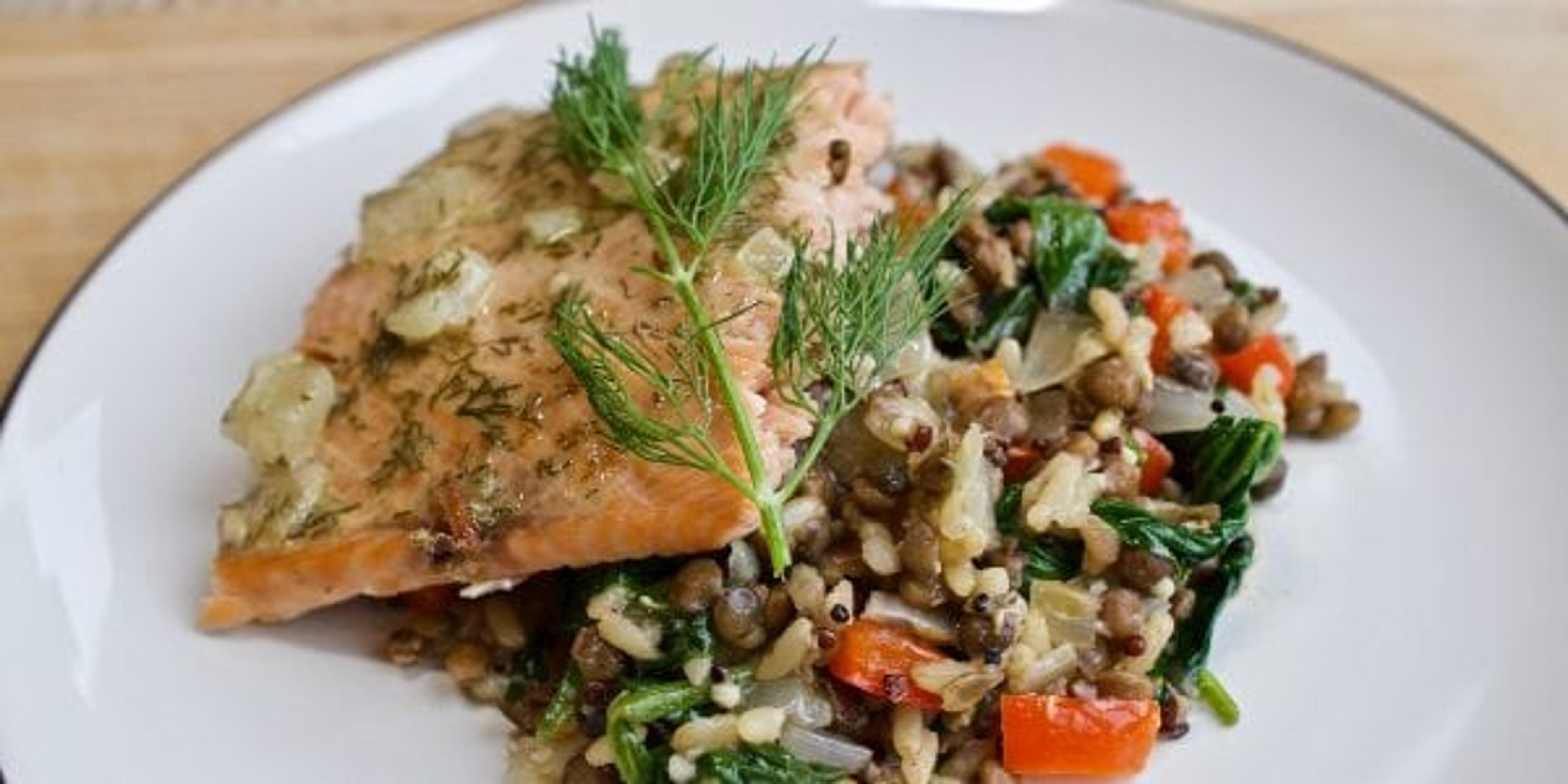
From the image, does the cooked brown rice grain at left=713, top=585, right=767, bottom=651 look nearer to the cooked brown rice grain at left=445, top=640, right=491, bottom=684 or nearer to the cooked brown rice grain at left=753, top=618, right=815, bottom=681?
the cooked brown rice grain at left=753, top=618, right=815, bottom=681

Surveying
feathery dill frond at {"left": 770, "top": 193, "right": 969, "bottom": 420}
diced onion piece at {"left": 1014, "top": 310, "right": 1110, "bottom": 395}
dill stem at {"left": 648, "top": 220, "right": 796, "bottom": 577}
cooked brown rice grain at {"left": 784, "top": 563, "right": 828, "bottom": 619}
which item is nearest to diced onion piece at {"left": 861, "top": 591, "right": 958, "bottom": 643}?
cooked brown rice grain at {"left": 784, "top": 563, "right": 828, "bottom": 619}

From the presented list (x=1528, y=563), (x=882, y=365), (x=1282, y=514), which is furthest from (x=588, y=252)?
(x=1528, y=563)

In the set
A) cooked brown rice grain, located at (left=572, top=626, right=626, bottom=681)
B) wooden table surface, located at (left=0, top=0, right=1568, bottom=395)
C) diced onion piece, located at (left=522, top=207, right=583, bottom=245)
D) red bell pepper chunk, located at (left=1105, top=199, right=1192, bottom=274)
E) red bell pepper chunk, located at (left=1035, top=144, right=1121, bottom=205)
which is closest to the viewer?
cooked brown rice grain, located at (left=572, top=626, right=626, bottom=681)

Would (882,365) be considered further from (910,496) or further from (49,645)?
(49,645)

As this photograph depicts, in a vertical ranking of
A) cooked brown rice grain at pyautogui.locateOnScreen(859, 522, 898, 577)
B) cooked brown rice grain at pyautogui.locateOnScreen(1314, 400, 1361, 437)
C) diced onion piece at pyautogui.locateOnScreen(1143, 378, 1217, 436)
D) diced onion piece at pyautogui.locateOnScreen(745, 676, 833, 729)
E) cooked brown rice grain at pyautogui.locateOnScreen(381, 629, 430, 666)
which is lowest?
cooked brown rice grain at pyautogui.locateOnScreen(381, 629, 430, 666)

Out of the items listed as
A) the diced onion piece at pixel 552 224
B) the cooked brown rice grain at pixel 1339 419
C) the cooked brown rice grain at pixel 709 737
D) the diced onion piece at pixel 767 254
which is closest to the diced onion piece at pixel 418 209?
the diced onion piece at pixel 552 224

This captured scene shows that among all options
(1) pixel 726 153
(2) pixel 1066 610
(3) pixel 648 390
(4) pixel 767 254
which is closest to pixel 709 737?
(3) pixel 648 390
